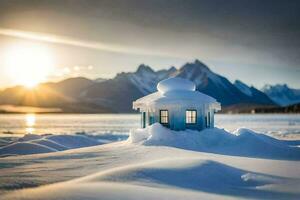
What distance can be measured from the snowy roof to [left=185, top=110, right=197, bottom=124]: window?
2.02ft

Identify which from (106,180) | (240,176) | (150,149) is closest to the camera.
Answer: (106,180)

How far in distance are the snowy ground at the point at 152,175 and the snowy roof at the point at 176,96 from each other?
5.31 metres

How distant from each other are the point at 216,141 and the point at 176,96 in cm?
494

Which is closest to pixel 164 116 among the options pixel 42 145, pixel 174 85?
pixel 174 85

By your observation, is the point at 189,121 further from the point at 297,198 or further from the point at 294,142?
the point at 297,198

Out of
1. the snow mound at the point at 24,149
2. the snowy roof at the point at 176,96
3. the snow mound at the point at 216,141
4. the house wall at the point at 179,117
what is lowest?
the snow mound at the point at 24,149

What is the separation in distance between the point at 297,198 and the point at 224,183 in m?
3.36

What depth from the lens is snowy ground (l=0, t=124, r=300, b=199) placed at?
13.6 metres

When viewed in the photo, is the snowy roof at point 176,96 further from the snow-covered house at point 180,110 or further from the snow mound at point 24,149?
the snow mound at point 24,149

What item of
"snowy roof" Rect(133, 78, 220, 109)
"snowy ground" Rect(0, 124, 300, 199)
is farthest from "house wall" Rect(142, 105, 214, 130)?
"snowy ground" Rect(0, 124, 300, 199)

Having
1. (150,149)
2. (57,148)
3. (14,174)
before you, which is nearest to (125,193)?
(14,174)

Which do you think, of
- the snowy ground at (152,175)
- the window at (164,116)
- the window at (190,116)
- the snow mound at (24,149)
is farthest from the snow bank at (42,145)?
the window at (190,116)

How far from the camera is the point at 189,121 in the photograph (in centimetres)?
3241

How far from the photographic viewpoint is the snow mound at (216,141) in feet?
89.1
